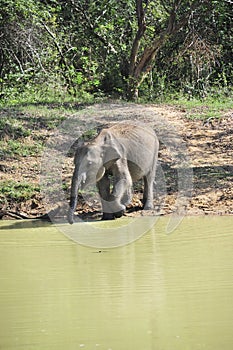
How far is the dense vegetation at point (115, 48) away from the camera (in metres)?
18.4

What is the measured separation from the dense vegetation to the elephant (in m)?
6.01

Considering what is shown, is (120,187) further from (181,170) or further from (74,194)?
(181,170)

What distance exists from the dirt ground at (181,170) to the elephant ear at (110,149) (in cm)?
91

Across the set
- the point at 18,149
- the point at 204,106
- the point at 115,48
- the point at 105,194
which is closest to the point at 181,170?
the point at 105,194

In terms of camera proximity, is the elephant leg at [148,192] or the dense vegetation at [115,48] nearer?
the elephant leg at [148,192]

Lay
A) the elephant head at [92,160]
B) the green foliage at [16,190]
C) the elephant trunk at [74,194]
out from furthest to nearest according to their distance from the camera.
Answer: the green foliage at [16,190], the elephant head at [92,160], the elephant trunk at [74,194]

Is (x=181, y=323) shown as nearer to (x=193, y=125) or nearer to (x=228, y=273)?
(x=228, y=273)

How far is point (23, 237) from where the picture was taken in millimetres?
10336

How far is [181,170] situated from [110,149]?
238 centimetres

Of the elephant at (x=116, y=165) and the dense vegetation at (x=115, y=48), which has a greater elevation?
the dense vegetation at (x=115, y=48)

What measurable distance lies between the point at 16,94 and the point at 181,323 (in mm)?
12020

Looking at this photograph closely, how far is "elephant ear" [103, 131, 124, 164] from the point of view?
1143cm

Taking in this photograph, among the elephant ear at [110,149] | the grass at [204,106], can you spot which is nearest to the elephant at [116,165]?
the elephant ear at [110,149]

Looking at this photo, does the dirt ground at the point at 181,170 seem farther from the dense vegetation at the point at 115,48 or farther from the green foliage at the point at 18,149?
the dense vegetation at the point at 115,48
